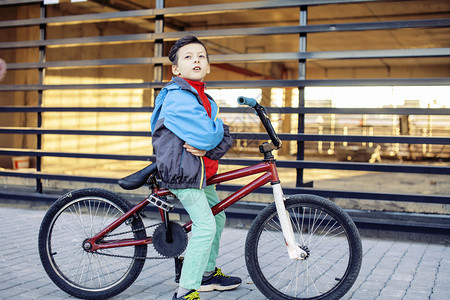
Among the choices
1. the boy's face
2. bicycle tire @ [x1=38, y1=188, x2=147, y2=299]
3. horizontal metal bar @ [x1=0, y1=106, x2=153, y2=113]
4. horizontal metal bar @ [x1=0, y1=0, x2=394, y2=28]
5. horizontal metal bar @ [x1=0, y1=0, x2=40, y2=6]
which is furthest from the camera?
horizontal metal bar @ [x1=0, y1=0, x2=40, y2=6]

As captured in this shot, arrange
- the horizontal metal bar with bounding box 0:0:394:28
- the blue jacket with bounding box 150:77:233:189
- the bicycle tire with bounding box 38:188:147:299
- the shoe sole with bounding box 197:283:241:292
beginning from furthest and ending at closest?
the horizontal metal bar with bounding box 0:0:394:28 < the shoe sole with bounding box 197:283:241:292 < the bicycle tire with bounding box 38:188:147:299 < the blue jacket with bounding box 150:77:233:189

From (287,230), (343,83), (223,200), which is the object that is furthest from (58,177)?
(287,230)

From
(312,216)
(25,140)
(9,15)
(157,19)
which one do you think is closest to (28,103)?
(25,140)

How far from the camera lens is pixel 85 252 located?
3.48m

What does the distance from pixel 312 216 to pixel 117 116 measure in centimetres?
1414

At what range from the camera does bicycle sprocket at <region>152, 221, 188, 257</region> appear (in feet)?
10.5

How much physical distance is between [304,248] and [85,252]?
1.45m

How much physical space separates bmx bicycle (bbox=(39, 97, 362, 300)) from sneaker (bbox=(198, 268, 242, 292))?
0.32 meters

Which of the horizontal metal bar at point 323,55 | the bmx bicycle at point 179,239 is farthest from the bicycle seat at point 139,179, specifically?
the horizontal metal bar at point 323,55

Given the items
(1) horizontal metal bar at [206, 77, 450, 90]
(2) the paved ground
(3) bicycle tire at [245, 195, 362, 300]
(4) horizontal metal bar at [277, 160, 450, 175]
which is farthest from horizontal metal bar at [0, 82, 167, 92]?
(3) bicycle tire at [245, 195, 362, 300]

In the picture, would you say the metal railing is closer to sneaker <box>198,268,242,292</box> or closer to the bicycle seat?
sneaker <box>198,268,242,292</box>

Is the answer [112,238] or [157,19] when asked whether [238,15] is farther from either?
[112,238]

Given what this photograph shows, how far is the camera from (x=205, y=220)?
3.10 m

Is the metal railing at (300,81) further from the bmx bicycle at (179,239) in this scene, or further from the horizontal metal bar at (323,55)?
the bmx bicycle at (179,239)
